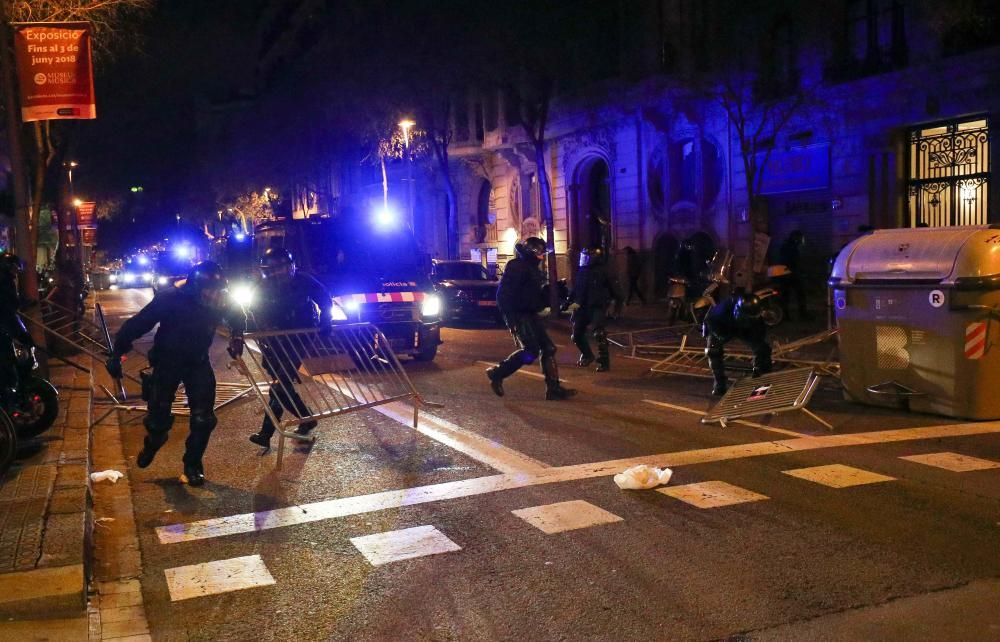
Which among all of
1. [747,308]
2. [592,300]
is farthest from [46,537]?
[592,300]

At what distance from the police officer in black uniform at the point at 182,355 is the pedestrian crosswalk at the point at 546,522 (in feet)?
6.70

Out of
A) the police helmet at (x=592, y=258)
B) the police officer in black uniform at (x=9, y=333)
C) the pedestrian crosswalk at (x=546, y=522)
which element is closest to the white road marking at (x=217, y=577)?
the pedestrian crosswalk at (x=546, y=522)

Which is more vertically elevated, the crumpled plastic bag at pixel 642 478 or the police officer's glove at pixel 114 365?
the police officer's glove at pixel 114 365

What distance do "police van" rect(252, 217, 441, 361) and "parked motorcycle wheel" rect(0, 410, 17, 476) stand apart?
24.5ft

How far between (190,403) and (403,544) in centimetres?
257

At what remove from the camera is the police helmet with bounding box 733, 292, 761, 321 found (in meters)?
10.6

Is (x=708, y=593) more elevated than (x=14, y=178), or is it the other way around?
(x=14, y=178)

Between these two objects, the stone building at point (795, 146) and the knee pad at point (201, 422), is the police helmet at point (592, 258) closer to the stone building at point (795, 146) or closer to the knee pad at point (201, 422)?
the stone building at point (795, 146)

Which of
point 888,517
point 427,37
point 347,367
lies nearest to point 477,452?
point 347,367

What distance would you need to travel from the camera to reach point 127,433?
980cm

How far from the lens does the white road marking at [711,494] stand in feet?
21.1

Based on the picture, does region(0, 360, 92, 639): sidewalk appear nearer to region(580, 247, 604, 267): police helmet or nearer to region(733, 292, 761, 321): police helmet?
region(733, 292, 761, 321): police helmet

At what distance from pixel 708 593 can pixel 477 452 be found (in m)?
3.67

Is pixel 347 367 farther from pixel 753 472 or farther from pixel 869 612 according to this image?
pixel 869 612
